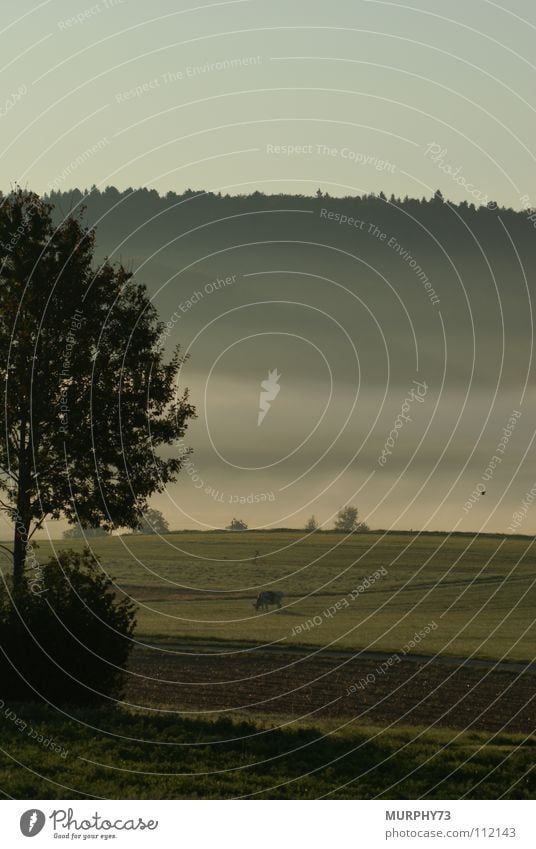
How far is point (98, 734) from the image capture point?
26.0m

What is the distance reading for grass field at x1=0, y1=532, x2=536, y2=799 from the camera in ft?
73.7

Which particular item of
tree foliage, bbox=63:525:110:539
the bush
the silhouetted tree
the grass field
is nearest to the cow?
the grass field

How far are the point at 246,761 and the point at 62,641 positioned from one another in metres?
7.62

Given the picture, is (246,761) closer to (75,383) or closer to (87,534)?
(75,383)

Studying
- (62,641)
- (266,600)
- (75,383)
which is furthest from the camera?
(266,600)

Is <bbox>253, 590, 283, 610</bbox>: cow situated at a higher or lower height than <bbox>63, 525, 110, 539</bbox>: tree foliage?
lower

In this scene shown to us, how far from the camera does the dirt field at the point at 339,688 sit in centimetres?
3309

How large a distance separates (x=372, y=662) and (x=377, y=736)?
2098cm

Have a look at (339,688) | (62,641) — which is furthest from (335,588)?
(62,641)

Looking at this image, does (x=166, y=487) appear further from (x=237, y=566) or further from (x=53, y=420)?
(x=237, y=566)

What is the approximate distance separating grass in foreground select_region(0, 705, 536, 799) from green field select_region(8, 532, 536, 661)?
25.8 meters

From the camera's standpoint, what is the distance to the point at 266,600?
266 feet

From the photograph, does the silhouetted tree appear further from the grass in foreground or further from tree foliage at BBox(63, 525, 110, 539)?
tree foliage at BBox(63, 525, 110, 539)

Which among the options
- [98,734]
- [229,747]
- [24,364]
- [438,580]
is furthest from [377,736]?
[438,580]
